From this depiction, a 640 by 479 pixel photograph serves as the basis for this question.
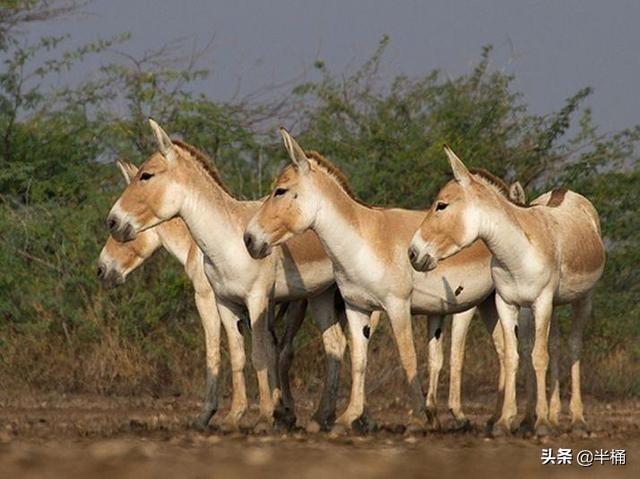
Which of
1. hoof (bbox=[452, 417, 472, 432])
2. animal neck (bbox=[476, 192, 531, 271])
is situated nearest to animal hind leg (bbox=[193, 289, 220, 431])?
hoof (bbox=[452, 417, 472, 432])

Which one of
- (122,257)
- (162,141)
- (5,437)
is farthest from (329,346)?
(5,437)

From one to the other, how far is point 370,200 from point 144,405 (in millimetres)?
4397

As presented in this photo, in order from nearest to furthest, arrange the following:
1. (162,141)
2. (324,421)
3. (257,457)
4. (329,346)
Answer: (257,457) < (162,141) < (324,421) < (329,346)

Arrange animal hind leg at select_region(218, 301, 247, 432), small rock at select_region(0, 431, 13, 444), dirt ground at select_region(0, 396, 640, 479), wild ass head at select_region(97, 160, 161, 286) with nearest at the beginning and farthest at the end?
dirt ground at select_region(0, 396, 640, 479) → small rock at select_region(0, 431, 13, 444) → animal hind leg at select_region(218, 301, 247, 432) → wild ass head at select_region(97, 160, 161, 286)

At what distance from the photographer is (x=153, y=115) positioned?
21.7 meters

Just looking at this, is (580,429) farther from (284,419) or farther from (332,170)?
(332,170)

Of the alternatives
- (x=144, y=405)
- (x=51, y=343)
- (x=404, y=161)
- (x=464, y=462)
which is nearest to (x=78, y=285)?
(x=51, y=343)

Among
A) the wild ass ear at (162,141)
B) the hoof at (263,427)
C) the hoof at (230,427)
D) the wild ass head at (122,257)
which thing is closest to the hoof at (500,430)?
the hoof at (263,427)

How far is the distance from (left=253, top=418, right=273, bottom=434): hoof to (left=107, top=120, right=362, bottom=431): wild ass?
0.07 ft

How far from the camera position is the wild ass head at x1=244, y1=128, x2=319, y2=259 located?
41.8 ft

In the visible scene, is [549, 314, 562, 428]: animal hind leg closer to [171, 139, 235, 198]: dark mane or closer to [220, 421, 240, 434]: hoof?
[220, 421, 240, 434]: hoof

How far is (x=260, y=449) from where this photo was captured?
10.2 meters

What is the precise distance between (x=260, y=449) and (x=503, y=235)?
10.9ft

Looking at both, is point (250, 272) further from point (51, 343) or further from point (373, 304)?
point (51, 343)
